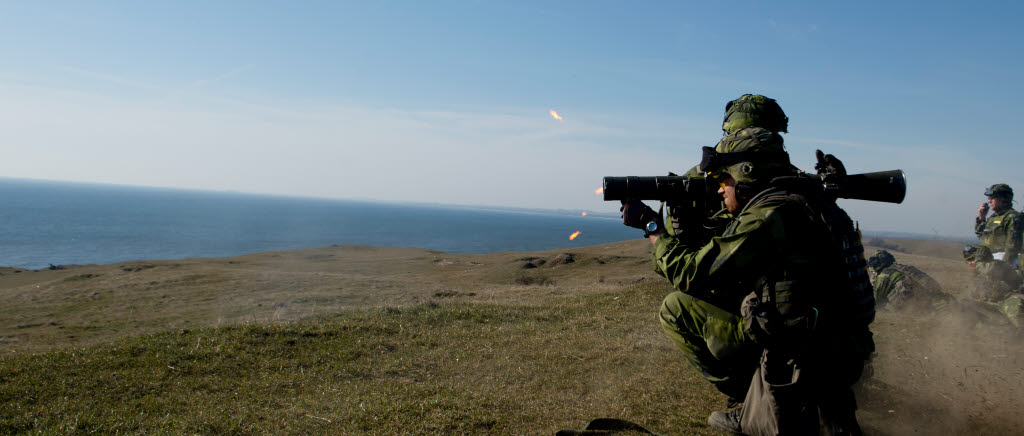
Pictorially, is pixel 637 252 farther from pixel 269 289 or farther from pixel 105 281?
pixel 105 281

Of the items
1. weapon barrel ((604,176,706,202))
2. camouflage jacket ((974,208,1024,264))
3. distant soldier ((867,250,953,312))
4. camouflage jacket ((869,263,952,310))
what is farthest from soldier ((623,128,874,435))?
camouflage jacket ((974,208,1024,264))

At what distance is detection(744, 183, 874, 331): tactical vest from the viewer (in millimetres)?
3822

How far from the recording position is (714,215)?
15.9 ft

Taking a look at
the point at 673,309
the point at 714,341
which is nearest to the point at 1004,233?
the point at 673,309

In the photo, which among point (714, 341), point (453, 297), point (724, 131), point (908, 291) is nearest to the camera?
point (714, 341)

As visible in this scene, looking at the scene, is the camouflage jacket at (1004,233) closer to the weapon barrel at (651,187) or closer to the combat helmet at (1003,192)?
the combat helmet at (1003,192)

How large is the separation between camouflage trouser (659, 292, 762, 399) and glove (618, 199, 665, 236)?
77 cm

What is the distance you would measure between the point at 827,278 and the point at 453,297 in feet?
37.3

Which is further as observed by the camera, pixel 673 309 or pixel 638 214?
pixel 673 309

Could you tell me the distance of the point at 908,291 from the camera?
1034 cm

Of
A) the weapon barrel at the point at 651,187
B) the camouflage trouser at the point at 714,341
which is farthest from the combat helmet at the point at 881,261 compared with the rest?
the weapon barrel at the point at 651,187

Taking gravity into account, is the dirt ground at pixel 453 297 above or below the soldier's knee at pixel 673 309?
below

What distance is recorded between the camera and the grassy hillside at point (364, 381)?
15.2 feet

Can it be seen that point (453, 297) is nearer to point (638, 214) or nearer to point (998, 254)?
point (638, 214)
